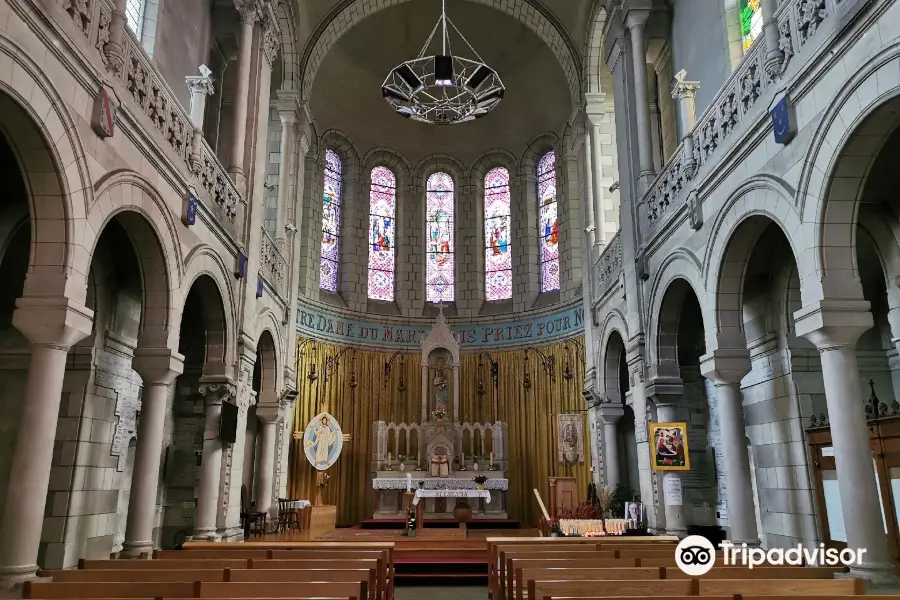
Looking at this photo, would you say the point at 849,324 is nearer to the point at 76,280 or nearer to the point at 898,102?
the point at 898,102

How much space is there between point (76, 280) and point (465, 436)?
43.3 ft

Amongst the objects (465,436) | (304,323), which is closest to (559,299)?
(465,436)

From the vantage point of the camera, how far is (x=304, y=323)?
17.7 m

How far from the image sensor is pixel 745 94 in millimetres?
8234

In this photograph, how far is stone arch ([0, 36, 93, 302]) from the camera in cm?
591

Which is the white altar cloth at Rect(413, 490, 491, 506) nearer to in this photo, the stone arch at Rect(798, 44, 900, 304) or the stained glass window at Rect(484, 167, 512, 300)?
the stained glass window at Rect(484, 167, 512, 300)

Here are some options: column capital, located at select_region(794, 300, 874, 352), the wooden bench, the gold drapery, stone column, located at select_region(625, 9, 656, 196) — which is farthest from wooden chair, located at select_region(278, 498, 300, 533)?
column capital, located at select_region(794, 300, 874, 352)

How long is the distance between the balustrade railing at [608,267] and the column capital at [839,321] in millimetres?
6869

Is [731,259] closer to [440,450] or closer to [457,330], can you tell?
[440,450]

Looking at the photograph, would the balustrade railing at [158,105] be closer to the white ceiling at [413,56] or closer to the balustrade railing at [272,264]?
the balustrade railing at [272,264]

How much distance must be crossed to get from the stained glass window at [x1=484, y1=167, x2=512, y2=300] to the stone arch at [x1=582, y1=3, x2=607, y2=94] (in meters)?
5.46

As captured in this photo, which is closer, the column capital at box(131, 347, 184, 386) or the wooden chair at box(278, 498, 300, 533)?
the column capital at box(131, 347, 184, 386)

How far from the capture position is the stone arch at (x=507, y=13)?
1716cm

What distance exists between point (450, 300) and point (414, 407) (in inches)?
143
